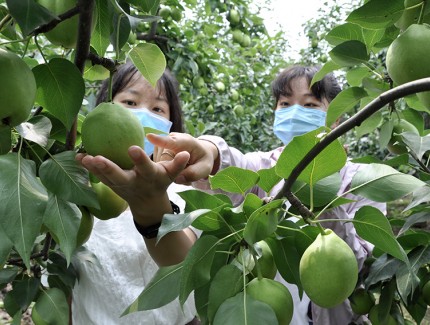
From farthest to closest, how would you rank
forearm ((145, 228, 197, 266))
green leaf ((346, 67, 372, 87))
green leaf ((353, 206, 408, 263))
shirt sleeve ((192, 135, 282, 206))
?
shirt sleeve ((192, 135, 282, 206))
forearm ((145, 228, 197, 266))
green leaf ((346, 67, 372, 87))
green leaf ((353, 206, 408, 263))

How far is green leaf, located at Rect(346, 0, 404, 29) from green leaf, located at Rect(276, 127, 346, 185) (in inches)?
6.5

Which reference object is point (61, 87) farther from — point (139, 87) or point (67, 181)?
point (139, 87)

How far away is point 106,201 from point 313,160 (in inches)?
15.2

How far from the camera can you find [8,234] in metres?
0.61

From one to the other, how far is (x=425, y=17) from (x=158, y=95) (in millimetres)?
1166

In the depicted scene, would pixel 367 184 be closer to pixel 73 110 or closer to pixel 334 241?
pixel 334 241

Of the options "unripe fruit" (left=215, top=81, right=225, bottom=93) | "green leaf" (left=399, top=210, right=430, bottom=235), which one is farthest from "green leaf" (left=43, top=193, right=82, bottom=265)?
"unripe fruit" (left=215, top=81, right=225, bottom=93)

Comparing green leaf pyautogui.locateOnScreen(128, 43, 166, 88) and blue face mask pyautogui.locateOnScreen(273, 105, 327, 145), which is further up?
green leaf pyautogui.locateOnScreen(128, 43, 166, 88)

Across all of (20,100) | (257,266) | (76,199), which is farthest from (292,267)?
(20,100)

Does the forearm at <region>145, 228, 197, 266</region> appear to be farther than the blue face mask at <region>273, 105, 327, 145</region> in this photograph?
No

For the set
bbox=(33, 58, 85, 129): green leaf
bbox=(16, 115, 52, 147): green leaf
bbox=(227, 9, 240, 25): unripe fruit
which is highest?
bbox=(33, 58, 85, 129): green leaf

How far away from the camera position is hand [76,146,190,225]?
2.38 feet

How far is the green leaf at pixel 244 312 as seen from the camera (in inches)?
25.5

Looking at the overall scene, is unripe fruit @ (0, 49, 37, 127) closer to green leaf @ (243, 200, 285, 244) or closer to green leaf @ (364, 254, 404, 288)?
green leaf @ (243, 200, 285, 244)
